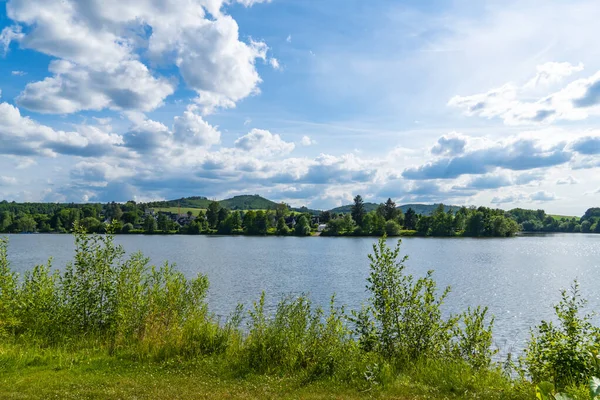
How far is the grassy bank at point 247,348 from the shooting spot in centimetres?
884

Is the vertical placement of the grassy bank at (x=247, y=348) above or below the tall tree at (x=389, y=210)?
below

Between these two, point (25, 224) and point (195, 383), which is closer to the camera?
point (195, 383)

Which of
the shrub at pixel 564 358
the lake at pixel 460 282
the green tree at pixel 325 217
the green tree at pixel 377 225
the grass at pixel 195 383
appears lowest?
the lake at pixel 460 282

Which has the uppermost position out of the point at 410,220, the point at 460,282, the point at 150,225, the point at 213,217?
the point at 213,217

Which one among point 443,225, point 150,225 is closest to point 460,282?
point 443,225

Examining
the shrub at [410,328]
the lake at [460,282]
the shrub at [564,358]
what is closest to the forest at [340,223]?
the lake at [460,282]

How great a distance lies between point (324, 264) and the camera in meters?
55.4

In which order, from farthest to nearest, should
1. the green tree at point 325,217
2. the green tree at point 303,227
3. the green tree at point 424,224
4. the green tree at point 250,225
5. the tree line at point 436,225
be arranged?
1. the green tree at point 325,217
2. the green tree at point 250,225
3. the green tree at point 303,227
4. the green tree at point 424,224
5. the tree line at point 436,225

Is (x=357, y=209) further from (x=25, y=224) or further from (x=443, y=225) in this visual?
(x=25, y=224)

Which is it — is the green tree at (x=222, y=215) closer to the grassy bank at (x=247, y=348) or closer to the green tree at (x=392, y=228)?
the green tree at (x=392, y=228)

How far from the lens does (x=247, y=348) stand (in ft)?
36.4

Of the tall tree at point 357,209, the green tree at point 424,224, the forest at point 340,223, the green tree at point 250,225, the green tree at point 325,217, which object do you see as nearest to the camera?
the forest at point 340,223

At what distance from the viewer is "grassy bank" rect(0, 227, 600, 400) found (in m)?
8.84

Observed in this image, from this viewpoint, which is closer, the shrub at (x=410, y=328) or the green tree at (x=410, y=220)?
the shrub at (x=410, y=328)
